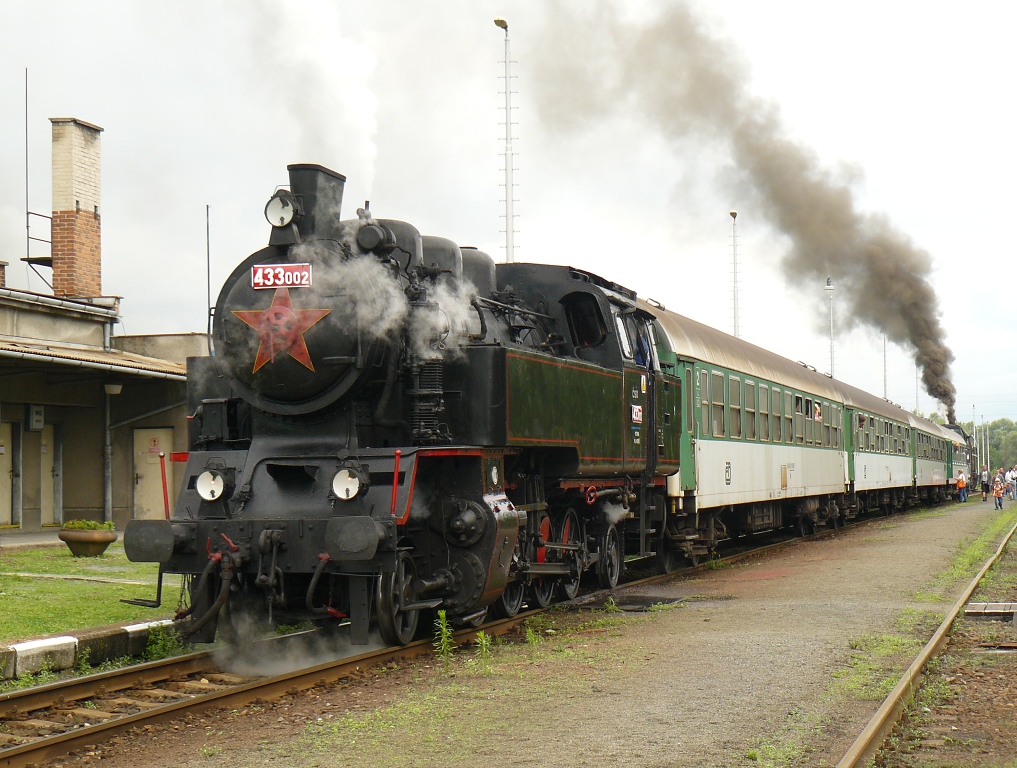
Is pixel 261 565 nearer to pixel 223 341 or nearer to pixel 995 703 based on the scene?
pixel 223 341

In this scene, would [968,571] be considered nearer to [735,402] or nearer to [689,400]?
[689,400]

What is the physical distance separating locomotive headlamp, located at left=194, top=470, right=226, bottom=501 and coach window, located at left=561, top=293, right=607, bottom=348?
3.88 metres

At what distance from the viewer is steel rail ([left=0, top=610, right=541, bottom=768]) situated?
507 centimetres

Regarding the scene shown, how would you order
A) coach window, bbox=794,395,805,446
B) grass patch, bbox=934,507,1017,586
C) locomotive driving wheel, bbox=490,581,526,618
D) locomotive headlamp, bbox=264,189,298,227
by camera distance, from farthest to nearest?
coach window, bbox=794,395,805,446 < grass patch, bbox=934,507,1017,586 < locomotive driving wheel, bbox=490,581,526,618 < locomotive headlamp, bbox=264,189,298,227

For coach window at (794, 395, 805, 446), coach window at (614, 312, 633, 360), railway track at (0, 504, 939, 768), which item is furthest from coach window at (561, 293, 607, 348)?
coach window at (794, 395, 805, 446)

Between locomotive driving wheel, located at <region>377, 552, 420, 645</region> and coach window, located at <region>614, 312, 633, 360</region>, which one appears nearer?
locomotive driving wheel, located at <region>377, 552, 420, 645</region>

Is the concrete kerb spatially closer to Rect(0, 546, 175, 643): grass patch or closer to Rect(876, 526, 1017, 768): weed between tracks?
Rect(0, 546, 175, 643): grass patch

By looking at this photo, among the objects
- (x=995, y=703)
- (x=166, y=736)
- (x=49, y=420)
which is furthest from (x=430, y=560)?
(x=49, y=420)

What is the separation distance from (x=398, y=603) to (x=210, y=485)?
60.7 inches

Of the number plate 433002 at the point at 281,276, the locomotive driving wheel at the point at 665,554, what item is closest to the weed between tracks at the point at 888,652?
the locomotive driving wheel at the point at 665,554

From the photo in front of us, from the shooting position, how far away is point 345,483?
24.0 feet

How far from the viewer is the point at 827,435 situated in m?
22.7

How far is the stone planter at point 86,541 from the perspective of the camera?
13516 mm

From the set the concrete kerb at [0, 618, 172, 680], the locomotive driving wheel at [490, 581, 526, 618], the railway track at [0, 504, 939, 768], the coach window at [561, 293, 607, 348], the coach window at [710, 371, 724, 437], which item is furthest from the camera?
the coach window at [710, 371, 724, 437]
